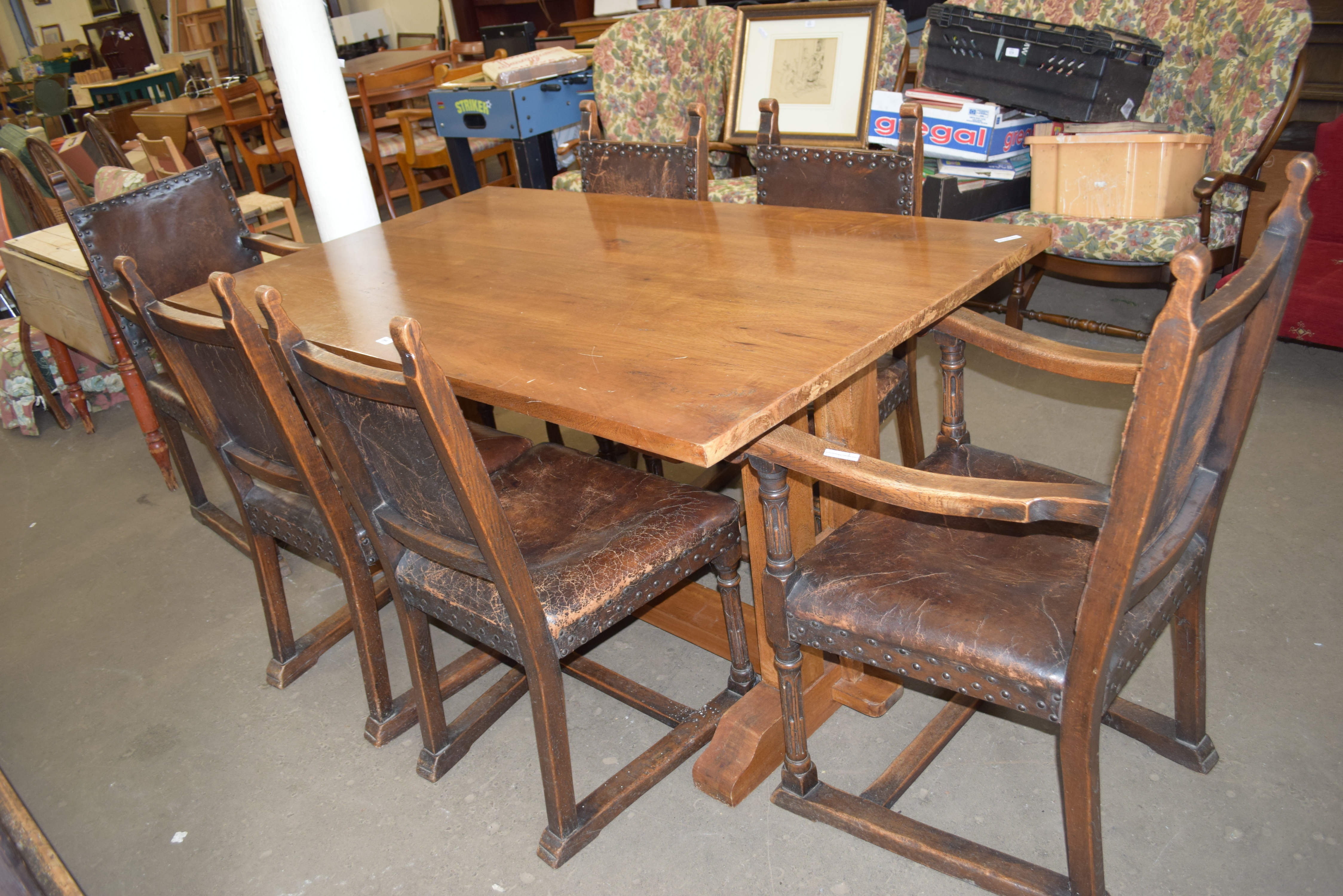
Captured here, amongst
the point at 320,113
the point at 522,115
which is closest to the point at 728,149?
the point at 522,115

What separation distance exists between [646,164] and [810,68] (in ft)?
4.43

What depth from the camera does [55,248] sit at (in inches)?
124

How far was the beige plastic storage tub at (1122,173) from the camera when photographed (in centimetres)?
269

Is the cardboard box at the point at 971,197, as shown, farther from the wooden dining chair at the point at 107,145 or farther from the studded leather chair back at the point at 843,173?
the wooden dining chair at the point at 107,145

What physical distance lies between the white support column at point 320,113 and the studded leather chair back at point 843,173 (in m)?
1.54

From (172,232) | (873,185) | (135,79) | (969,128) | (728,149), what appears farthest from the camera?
(135,79)

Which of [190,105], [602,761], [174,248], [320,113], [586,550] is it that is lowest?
[602,761]

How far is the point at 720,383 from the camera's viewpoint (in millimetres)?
1270

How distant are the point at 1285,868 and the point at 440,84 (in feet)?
14.8

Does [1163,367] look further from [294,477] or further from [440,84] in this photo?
[440,84]

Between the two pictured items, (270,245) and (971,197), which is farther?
(971,197)

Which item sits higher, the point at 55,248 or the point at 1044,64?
the point at 1044,64

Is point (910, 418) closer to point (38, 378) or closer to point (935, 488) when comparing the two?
point (935, 488)

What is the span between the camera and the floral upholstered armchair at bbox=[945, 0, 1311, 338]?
8.67 feet
